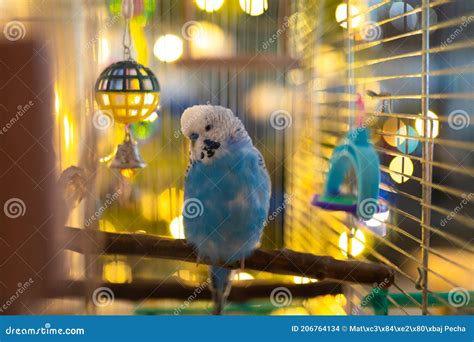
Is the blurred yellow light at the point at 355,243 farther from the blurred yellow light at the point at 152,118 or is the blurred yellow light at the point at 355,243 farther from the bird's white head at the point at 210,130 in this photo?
the blurred yellow light at the point at 152,118

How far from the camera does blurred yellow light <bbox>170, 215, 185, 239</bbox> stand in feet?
3.81

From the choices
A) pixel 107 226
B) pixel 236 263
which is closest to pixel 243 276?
pixel 236 263

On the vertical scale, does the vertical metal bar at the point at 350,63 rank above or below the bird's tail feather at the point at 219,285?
above

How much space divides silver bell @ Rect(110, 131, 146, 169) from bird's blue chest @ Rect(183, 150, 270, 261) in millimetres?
90

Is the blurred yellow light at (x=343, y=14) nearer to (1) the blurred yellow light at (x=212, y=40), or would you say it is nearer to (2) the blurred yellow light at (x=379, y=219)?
(1) the blurred yellow light at (x=212, y=40)

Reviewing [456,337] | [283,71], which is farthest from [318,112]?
[456,337]

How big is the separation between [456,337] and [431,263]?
15cm

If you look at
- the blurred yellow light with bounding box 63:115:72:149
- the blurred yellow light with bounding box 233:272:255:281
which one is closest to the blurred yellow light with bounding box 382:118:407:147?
the blurred yellow light with bounding box 233:272:255:281

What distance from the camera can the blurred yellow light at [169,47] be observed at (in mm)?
1150

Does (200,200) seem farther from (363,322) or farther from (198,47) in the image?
(363,322)

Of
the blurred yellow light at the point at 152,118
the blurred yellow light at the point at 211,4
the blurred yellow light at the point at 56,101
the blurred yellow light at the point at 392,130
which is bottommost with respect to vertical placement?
the blurred yellow light at the point at 392,130

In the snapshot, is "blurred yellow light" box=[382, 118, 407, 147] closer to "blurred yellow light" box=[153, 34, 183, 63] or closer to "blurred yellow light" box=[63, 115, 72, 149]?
"blurred yellow light" box=[153, 34, 183, 63]

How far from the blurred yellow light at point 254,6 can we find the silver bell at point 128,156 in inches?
11.6

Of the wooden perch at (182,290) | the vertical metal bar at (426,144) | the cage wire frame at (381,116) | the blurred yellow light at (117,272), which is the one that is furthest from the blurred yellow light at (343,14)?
the blurred yellow light at (117,272)
